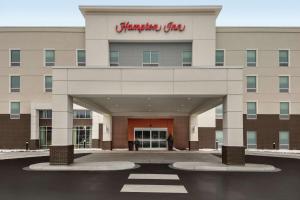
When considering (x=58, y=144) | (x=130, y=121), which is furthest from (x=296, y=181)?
(x=130, y=121)

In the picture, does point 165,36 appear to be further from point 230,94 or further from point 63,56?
point 230,94

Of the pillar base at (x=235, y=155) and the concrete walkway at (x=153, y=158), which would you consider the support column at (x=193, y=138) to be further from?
the pillar base at (x=235, y=155)

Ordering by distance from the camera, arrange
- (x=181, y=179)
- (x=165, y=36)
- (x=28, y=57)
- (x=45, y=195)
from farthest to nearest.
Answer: (x=28, y=57) < (x=165, y=36) < (x=181, y=179) < (x=45, y=195)

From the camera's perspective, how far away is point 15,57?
4069cm

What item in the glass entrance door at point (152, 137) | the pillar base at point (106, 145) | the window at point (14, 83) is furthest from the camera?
the glass entrance door at point (152, 137)

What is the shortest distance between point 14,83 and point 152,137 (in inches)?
655

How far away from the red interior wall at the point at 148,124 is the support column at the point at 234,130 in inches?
837

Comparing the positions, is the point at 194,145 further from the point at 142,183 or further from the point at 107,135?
the point at 142,183

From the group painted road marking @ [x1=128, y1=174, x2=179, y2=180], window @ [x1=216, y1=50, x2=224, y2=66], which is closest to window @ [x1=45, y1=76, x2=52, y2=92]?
window @ [x1=216, y1=50, x2=224, y2=66]

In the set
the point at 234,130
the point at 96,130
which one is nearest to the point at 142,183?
the point at 234,130

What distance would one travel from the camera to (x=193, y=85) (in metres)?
20.4

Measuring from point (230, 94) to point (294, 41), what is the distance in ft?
79.6

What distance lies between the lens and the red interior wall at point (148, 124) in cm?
4153

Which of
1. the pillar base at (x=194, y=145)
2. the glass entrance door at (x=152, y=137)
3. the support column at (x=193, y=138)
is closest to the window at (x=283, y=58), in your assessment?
the support column at (x=193, y=138)
